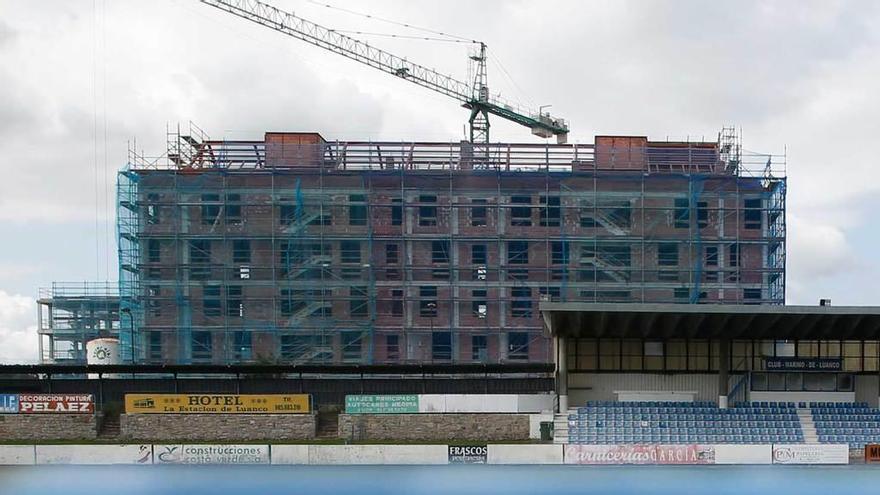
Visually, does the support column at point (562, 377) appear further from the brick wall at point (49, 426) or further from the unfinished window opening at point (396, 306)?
the brick wall at point (49, 426)

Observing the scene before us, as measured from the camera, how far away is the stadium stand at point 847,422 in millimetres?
37562

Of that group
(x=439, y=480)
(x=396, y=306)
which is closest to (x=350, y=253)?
(x=396, y=306)

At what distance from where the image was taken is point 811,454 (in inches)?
1415

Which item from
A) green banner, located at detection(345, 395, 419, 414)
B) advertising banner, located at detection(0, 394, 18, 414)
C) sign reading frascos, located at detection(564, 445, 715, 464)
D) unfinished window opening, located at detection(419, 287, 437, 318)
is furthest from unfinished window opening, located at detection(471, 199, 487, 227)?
advertising banner, located at detection(0, 394, 18, 414)

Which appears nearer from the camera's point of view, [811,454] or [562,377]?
[811,454]

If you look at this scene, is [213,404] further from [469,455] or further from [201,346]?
[201,346]

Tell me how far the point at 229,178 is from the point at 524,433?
33.6 meters

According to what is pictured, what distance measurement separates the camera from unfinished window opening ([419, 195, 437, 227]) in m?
61.7

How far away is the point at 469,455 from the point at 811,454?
1635cm

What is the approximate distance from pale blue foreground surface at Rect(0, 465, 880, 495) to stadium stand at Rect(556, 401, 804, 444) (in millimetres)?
2429

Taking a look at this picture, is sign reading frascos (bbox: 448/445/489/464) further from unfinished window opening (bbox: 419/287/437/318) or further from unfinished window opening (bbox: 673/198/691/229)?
unfinished window opening (bbox: 673/198/691/229)

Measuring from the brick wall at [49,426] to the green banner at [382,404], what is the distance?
14.5 meters

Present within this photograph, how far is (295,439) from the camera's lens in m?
40.6

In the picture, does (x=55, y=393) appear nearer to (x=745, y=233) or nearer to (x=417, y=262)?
(x=417, y=262)
